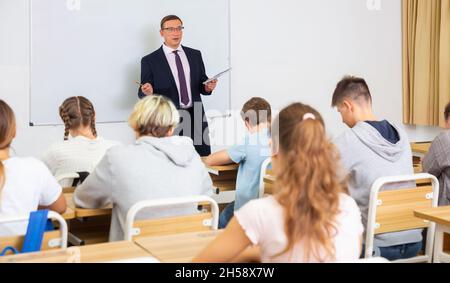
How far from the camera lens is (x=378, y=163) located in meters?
3.08

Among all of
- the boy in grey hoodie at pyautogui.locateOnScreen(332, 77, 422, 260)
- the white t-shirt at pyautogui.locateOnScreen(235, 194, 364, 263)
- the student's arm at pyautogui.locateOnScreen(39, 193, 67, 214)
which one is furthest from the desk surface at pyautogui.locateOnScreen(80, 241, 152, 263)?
the boy in grey hoodie at pyautogui.locateOnScreen(332, 77, 422, 260)

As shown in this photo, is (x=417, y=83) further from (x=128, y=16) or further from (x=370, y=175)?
(x=370, y=175)

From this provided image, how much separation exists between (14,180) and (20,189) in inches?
1.6

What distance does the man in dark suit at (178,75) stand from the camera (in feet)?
18.2

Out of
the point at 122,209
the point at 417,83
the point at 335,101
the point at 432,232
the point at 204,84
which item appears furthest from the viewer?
the point at 417,83

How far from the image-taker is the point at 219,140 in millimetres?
6316

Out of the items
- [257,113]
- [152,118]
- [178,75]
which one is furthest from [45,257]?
[178,75]

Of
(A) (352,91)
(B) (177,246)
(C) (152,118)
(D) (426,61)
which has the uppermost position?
(D) (426,61)

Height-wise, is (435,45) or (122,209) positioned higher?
(435,45)

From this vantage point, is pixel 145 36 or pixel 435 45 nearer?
pixel 145 36

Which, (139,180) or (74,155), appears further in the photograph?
(74,155)

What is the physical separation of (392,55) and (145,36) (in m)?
2.88

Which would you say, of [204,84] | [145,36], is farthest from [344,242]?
[145,36]

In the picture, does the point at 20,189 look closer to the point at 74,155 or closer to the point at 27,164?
the point at 27,164
